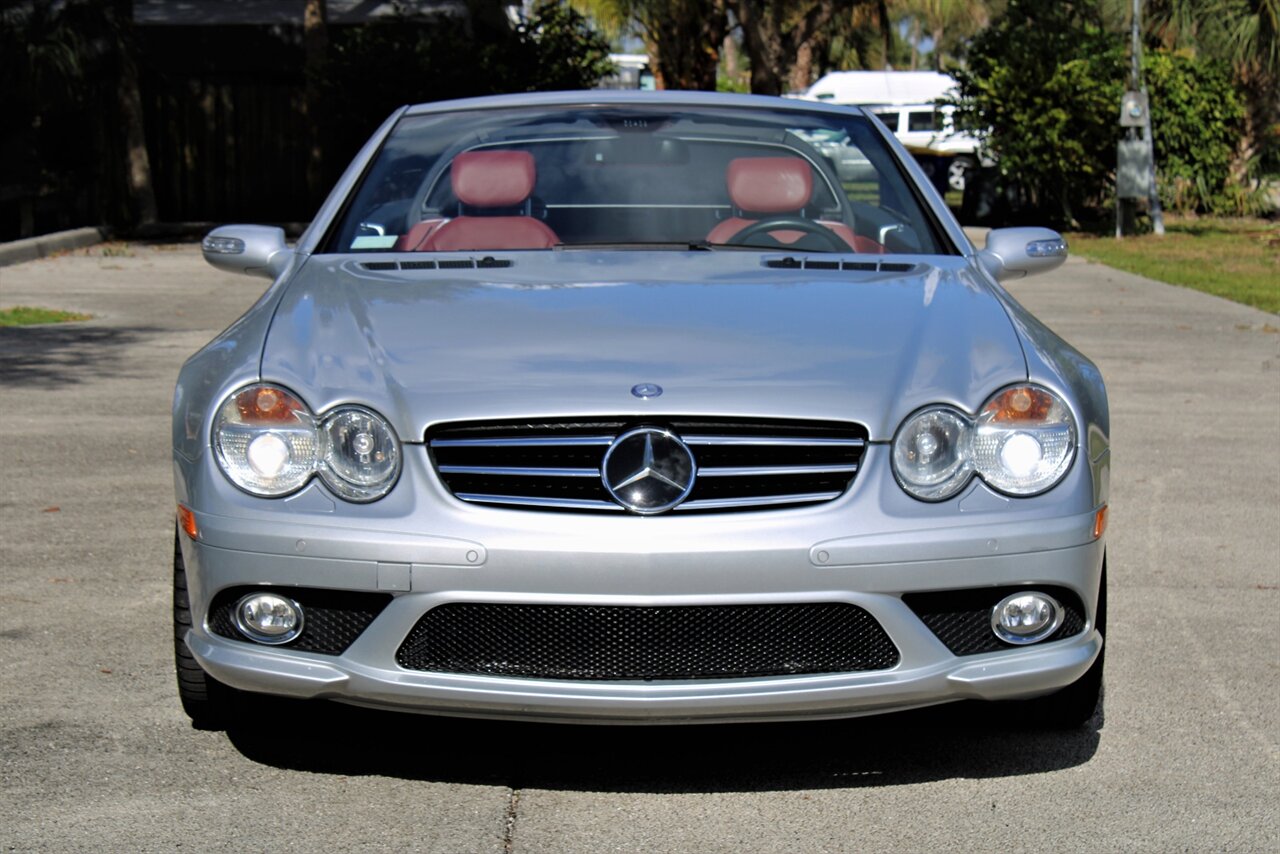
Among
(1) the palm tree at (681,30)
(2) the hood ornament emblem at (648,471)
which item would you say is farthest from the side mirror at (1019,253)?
(1) the palm tree at (681,30)

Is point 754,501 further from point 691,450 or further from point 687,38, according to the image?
point 687,38

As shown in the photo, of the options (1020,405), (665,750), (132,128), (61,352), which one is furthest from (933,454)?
(132,128)

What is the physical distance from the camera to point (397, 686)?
3475 millimetres

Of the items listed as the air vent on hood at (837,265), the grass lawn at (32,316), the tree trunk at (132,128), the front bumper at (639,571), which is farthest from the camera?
the tree trunk at (132,128)

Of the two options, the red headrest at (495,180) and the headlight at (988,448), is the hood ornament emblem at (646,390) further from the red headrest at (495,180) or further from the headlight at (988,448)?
the red headrest at (495,180)

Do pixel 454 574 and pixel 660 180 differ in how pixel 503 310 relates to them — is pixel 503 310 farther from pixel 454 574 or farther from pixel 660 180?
pixel 660 180

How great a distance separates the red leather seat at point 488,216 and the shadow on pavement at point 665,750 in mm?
1371

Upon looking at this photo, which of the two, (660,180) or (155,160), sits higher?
(660,180)

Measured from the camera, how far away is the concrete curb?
17453 mm

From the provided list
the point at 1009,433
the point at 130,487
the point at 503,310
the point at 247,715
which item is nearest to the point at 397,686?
the point at 247,715

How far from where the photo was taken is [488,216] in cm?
513

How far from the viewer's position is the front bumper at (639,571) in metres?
3.37

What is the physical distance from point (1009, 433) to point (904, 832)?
0.80 m

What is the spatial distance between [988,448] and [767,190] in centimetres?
184
